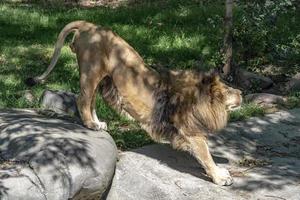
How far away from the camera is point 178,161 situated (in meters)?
6.11

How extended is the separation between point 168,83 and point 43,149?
1412mm

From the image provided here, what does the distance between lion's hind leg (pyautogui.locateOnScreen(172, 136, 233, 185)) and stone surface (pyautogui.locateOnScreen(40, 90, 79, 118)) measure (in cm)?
169

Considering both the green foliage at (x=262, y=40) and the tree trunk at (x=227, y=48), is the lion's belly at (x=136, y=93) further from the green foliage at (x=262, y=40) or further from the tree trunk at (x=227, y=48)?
the green foliage at (x=262, y=40)

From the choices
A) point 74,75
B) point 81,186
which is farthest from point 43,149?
point 74,75

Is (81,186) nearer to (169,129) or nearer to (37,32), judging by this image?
(169,129)

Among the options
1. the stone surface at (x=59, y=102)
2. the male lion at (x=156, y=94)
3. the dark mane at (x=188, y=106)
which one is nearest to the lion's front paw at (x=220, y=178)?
the male lion at (x=156, y=94)

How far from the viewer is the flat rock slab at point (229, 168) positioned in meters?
5.47

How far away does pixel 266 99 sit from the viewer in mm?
8070

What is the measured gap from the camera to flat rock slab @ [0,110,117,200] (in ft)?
15.9

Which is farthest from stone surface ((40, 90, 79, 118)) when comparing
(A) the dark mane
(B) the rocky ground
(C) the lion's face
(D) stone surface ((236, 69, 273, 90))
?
(D) stone surface ((236, 69, 273, 90))

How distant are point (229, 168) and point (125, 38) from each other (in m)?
4.93

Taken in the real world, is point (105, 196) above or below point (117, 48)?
below

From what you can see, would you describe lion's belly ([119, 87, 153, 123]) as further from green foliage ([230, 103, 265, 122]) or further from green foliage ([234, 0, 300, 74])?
green foliage ([234, 0, 300, 74])

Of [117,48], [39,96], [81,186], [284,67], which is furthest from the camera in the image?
[284,67]
